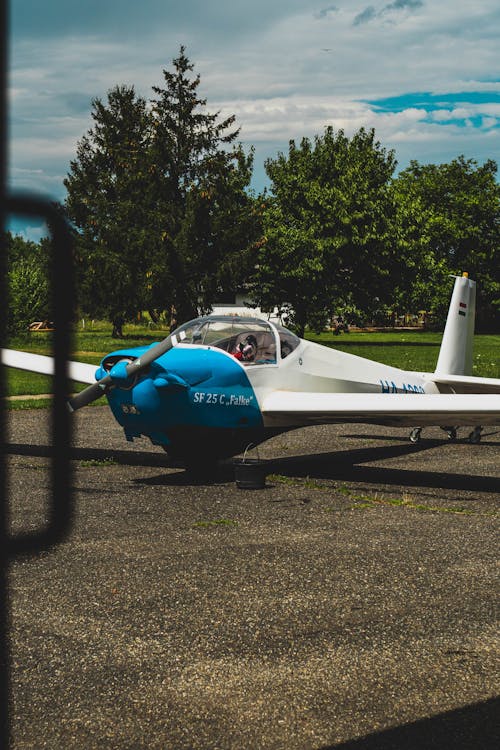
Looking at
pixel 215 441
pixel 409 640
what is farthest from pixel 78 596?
pixel 215 441

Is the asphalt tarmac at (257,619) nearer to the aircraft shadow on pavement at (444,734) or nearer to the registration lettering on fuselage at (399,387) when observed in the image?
the aircraft shadow on pavement at (444,734)

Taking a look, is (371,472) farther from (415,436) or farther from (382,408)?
(415,436)

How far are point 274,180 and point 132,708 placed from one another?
53359 millimetres

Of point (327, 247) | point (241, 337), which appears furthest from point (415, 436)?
point (327, 247)

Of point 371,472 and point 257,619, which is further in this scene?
point 371,472

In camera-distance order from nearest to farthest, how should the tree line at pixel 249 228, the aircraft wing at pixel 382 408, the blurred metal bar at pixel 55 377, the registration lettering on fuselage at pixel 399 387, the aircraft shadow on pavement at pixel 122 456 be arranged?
the blurred metal bar at pixel 55 377
the aircraft wing at pixel 382 408
the aircraft shadow on pavement at pixel 122 456
the registration lettering on fuselage at pixel 399 387
the tree line at pixel 249 228

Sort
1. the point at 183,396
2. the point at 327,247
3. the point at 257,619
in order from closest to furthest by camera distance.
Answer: the point at 257,619 → the point at 183,396 → the point at 327,247

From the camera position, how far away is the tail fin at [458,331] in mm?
15516

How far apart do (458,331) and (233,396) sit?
6625 mm

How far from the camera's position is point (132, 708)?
13.6ft

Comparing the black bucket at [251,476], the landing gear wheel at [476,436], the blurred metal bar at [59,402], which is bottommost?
the landing gear wheel at [476,436]

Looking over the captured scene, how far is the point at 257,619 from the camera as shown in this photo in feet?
18.2

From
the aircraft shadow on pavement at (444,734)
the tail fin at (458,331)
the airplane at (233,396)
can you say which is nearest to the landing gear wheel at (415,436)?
the tail fin at (458,331)

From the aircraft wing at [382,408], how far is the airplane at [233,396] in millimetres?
13
